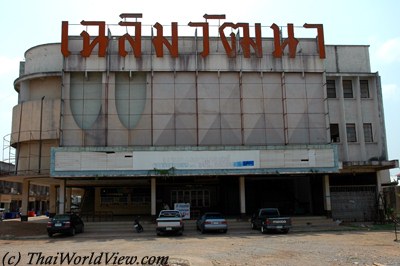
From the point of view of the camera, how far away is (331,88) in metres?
42.1

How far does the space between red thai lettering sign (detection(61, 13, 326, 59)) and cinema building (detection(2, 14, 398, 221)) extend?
93mm

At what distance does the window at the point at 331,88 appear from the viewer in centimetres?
4191

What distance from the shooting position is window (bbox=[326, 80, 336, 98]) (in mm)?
41906

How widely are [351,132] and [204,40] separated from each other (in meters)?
16.9

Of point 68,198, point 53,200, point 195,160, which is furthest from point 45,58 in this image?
point 195,160

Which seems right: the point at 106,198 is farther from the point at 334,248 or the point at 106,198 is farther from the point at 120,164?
the point at 334,248

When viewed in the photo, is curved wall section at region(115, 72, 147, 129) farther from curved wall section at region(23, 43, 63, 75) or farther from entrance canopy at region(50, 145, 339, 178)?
curved wall section at region(23, 43, 63, 75)

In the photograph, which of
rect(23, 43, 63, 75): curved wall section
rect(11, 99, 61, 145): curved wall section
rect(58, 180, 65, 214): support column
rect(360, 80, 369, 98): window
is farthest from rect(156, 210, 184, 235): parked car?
rect(360, 80, 369, 98): window

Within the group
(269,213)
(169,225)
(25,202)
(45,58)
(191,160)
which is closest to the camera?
(169,225)

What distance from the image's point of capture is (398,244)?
838 inches

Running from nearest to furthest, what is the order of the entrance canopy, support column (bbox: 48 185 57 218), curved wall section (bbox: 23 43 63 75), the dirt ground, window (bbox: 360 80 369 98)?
the dirt ground, the entrance canopy, curved wall section (bbox: 23 43 63 75), window (bbox: 360 80 369 98), support column (bbox: 48 185 57 218)

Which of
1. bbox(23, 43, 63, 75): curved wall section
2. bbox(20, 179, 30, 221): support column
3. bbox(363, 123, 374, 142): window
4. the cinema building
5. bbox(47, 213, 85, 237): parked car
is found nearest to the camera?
bbox(47, 213, 85, 237): parked car

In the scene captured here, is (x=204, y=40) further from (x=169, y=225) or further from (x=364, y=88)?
(x=169, y=225)

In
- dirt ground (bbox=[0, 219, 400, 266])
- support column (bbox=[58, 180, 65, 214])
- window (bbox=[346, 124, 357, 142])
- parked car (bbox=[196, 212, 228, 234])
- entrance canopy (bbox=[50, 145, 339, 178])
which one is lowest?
dirt ground (bbox=[0, 219, 400, 266])
